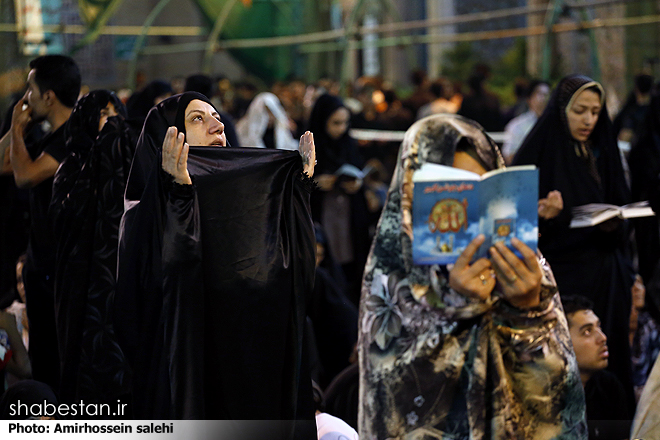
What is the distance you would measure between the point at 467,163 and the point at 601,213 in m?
1.92

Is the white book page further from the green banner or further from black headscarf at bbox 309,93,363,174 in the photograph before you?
the green banner

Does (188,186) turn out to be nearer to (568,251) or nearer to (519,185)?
(519,185)

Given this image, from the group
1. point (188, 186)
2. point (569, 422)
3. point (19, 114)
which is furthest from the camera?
point (19, 114)

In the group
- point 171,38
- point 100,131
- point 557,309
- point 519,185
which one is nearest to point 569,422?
point 557,309

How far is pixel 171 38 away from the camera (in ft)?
56.0

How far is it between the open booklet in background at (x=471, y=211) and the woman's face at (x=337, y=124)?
4150 mm

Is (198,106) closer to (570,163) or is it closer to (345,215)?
(570,163)

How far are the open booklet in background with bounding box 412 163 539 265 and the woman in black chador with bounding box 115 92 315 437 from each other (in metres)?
0.64

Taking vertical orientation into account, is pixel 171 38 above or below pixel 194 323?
above

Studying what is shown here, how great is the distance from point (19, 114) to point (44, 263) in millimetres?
665

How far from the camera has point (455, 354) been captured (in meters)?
2.35

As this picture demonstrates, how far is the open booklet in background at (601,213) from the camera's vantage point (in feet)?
13.4

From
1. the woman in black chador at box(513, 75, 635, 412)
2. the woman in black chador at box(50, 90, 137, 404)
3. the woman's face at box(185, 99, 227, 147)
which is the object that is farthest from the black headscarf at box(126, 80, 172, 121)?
the woman's face at box(185, 99, 227, 147)

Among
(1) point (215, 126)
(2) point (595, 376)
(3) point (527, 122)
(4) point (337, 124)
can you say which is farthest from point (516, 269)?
(3) point (527, 122)
